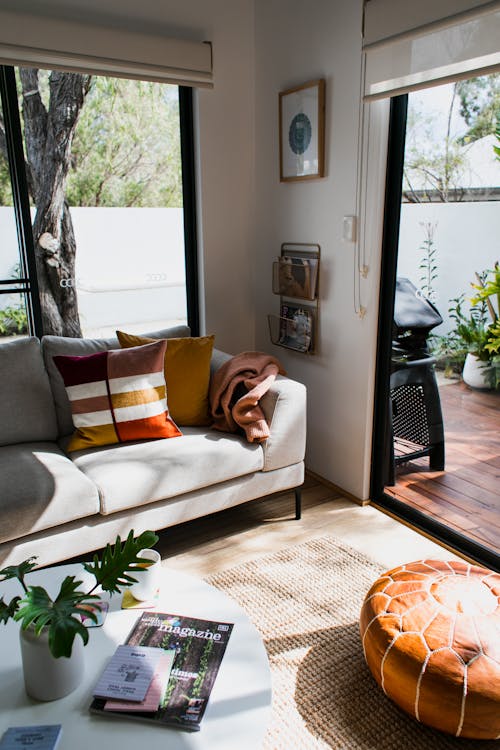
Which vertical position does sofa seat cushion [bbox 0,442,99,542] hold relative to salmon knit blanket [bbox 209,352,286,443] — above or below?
below

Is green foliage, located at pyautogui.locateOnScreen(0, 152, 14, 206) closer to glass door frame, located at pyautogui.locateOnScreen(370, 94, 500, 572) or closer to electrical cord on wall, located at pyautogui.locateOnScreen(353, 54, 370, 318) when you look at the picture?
electrical cord on wall, located at pyautogui.locateOnScreen(353, 54, 370, 318)

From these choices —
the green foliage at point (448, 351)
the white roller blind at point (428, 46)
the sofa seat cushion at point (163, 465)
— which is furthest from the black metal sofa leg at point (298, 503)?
the white roller blind at point (428, 46)

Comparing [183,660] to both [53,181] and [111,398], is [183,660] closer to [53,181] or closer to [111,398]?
[111,398]

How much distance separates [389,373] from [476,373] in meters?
0.44

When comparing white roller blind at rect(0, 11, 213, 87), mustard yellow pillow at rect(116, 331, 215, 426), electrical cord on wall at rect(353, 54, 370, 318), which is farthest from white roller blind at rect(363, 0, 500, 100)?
mustard yellow pillow at rect(116, 331, 215, 426)

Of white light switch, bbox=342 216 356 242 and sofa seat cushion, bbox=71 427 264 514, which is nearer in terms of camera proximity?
sofa seat cushion, bbox=71 427 264 514

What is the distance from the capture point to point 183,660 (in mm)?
1456

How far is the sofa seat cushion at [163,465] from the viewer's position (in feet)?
7.44

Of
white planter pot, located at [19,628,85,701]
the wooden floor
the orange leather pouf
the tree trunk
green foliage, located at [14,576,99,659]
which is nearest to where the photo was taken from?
green foliage, located at [14,576,99,659]

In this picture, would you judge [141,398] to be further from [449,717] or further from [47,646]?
[449,717]

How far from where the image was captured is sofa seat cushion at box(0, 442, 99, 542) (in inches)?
80.6

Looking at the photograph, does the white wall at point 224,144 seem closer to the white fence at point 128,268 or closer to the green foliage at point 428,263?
the white fence at point 128,268

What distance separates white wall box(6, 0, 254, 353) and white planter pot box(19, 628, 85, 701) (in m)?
2.33

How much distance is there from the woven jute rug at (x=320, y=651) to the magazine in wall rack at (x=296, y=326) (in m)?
1.01
